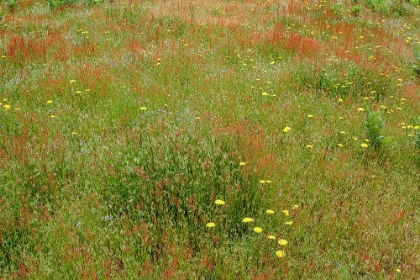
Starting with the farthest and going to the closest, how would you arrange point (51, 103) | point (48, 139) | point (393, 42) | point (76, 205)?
point (393, 42) → point (51, 103) → point (48, 139) → point (76, 205)

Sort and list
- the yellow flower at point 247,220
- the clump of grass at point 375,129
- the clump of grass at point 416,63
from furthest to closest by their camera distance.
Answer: the clump of grass at point 416,63 < the clump of grass at point 375,129 < the yellow flower at point 247,220

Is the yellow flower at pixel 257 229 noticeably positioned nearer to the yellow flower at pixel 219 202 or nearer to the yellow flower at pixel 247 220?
the yellow flower at pixel 247 220

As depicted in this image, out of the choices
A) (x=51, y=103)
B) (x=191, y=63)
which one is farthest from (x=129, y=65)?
(x=51, y=103)

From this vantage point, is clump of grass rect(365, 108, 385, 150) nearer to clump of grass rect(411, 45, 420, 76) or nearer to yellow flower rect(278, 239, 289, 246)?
yellow flower rect(278, 239, 289, 246)

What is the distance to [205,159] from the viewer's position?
135 inches

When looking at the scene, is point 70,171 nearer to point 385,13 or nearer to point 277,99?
point 277,99

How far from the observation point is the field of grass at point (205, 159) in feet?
9.14

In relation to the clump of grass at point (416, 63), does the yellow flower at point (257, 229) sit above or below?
below

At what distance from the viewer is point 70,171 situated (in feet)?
12.1

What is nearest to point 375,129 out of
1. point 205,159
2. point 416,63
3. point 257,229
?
point 205,159

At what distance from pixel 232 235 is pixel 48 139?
2.40 m

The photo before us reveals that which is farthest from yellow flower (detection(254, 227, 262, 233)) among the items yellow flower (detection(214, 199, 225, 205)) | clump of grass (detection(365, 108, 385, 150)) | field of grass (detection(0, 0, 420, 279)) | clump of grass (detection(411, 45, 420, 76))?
clump of grass (detection(411, 45, 420, 76))

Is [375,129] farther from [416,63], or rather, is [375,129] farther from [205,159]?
[416,63]

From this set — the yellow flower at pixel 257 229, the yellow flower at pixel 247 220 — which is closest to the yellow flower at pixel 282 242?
the yellow flower at pixel 257 229
